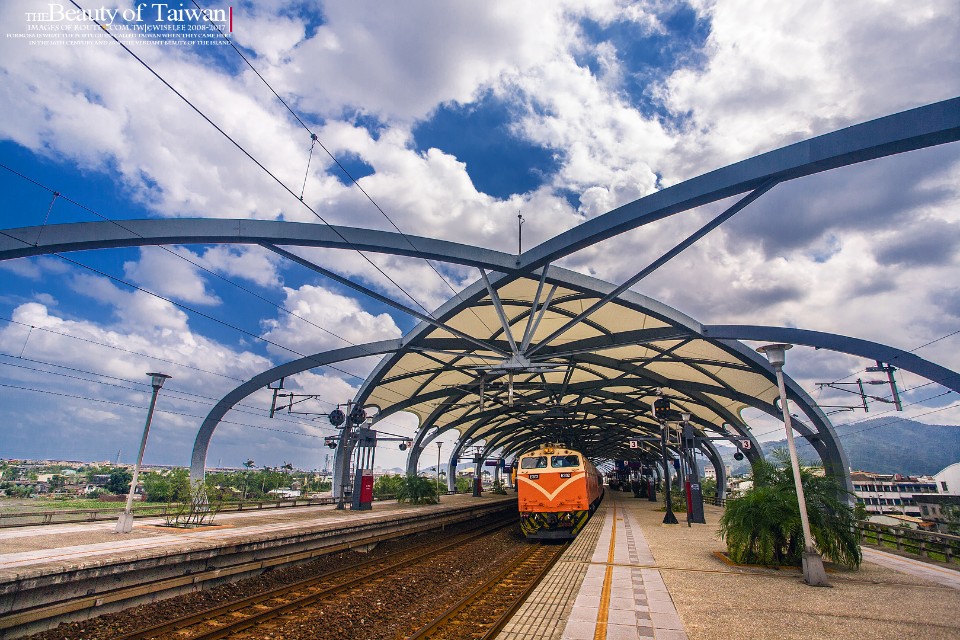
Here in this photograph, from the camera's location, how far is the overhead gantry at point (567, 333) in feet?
34.6

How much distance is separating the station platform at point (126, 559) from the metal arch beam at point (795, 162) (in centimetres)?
1130

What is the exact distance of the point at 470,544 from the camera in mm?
17875

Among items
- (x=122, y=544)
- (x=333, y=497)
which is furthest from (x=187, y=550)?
(x=333, y=497)

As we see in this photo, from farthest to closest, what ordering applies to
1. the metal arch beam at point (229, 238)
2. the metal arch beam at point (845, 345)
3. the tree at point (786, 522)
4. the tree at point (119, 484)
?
the tree at point (119, 484), the metal arch beam at point (845, 345), the metal arch beam at point (229, 238), the tree at point (786, 522)

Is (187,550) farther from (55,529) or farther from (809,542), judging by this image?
(809,542)

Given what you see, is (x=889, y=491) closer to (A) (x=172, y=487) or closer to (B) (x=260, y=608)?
(A) (x=172, y=487)

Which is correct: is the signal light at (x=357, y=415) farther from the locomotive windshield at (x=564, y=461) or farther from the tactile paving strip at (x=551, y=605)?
the tactile paving strip at (x=551, y=605)

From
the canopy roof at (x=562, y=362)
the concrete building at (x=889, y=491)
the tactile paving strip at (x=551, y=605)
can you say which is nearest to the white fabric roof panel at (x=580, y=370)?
the canopy roof at (x=562, y=362)

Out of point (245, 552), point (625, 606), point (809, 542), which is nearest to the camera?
point (625, 606)

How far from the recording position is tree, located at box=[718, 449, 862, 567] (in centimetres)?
986

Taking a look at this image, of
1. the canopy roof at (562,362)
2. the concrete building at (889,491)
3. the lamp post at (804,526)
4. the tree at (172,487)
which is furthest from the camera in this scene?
the concrete building at (889,491)

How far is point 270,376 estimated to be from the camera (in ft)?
84.3

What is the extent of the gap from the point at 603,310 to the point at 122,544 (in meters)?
18.5

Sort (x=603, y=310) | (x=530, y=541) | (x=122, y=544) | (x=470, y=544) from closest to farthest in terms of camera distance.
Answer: (x=122, y=544), (x=470, y=544), (x=530, y=541), (x=603, y=310)
